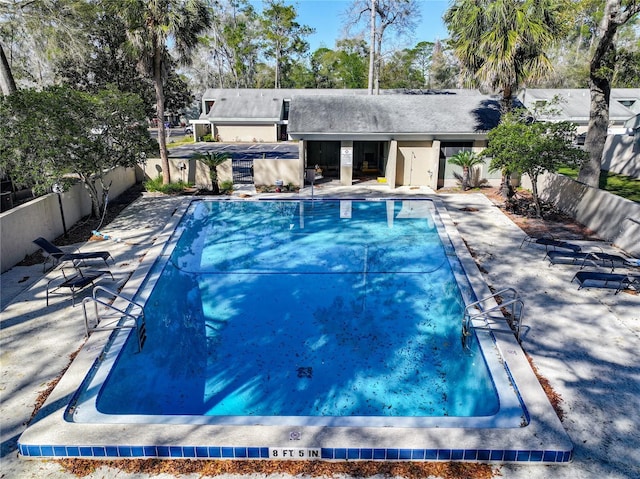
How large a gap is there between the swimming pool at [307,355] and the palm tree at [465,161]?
7.42 meters

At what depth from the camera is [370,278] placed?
12219 mm

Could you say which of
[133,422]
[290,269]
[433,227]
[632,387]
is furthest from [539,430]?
[433,227]

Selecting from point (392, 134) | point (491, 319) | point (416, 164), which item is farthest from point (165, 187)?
point (491, 319)

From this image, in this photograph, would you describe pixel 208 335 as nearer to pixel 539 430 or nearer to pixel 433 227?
pixel 539 430

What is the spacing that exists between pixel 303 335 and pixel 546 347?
4786 millimetres

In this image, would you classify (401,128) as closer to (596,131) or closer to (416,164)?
(416,164)

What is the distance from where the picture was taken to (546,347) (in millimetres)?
8438

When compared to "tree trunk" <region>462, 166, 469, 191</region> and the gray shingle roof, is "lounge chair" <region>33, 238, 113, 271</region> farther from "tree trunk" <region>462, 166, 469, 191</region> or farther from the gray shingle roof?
"tree trunk" <region>462, 166, 469, 191</region>

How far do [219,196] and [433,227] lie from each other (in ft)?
31.8

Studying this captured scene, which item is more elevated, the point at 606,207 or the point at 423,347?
the point at 606,207

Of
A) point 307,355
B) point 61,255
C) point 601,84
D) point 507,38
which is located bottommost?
point 307,355

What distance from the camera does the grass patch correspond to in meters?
18.9

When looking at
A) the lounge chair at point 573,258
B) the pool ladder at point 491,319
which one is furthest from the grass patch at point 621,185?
the pool ladder at point 491,319

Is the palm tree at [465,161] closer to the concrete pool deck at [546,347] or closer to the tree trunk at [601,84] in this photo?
the tree trunk at [601,84]
